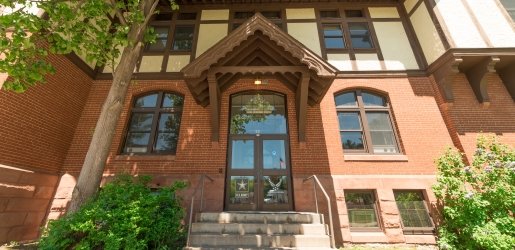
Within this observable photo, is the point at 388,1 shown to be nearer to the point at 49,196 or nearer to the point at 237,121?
the point at 237,121

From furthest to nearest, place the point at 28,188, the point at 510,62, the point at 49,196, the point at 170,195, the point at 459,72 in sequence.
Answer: the point at 459,72 → the point at 510,62 → the point at 49,196 → the point at 28,188 → the point at 170,195

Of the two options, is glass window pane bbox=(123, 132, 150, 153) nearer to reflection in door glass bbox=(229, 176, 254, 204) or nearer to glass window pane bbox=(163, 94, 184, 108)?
glass window pane bbox=(163, 94, 184, 108)

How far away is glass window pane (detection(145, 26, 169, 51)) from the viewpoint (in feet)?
33.5

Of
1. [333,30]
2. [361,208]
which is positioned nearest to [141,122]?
[361,208]

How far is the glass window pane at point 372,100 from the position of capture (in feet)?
30.3

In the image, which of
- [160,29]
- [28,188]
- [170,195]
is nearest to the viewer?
[170,195]

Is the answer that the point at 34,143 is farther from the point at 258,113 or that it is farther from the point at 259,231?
the point at 259,231

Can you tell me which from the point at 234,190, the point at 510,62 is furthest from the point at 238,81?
the point at 510,62

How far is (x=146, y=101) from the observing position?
953 centimetres

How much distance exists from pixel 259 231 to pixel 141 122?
20.2 ft

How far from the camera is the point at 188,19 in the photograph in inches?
428

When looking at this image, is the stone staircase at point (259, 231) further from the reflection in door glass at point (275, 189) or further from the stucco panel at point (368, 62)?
the stucco panel at point (368, 62)

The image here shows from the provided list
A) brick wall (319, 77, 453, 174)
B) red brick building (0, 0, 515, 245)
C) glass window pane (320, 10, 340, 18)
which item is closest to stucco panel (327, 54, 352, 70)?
red brick building (0, 0, 515, 245)

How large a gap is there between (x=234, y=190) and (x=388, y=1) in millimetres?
10765
